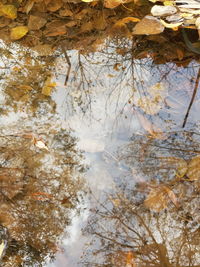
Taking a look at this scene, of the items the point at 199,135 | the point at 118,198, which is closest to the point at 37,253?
the point at 118,198

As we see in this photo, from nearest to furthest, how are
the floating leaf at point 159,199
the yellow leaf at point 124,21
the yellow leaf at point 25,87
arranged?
1. the floating leaf at point 159,199
2. the yellow leaf at point 25,87
3. the yellow leaf at point 124,21

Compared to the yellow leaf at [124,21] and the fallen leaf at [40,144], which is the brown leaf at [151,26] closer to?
the yellow leaf at [124,21]

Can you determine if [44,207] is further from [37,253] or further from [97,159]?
[97,159]

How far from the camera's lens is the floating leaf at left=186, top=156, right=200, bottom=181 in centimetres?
161

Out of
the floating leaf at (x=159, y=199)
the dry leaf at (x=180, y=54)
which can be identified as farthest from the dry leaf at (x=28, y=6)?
the floating leaf at (x=159, y=199)

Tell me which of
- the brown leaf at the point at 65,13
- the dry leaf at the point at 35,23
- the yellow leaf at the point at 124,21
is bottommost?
the yellow leaf at the point at 124,21

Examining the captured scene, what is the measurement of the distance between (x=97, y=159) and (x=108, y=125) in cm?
23

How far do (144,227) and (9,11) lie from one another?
1792 mm

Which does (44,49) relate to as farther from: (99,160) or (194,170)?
(194,170)

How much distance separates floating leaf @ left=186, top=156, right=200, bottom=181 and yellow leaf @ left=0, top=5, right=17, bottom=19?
1.66 metres

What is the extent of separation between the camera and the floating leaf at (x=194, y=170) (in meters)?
1.61

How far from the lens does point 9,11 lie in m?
2.17

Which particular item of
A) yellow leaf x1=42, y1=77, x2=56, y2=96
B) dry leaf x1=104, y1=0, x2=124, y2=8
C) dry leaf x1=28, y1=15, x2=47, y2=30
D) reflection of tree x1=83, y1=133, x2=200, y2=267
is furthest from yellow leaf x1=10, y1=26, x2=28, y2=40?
reflection of tree x1=83, y1=133, x2=200, y2=267

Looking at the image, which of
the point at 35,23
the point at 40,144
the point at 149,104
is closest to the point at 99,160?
the point at 40,144
